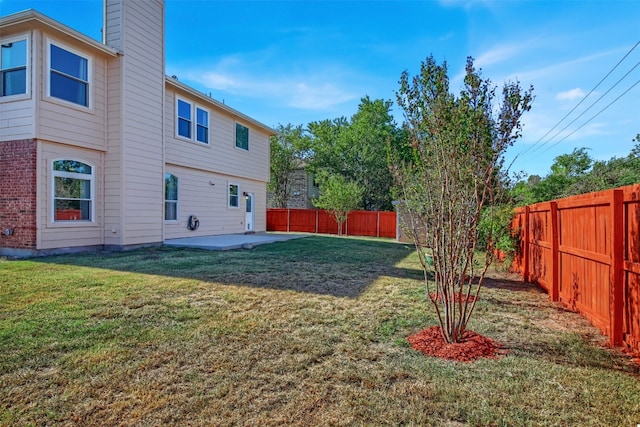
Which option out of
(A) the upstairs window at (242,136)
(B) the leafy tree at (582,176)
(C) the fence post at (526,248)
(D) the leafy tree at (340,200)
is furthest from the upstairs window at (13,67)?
(D) the leafy tree at (340,200)

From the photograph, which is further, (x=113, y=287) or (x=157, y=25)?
(x=157, y=25)

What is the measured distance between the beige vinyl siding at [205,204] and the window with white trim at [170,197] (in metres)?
0.12

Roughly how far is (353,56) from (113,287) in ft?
31.4

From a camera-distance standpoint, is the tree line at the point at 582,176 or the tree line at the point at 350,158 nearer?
the tree line at the point at 582,176

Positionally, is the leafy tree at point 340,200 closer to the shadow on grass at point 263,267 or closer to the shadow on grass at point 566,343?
the shadow on grass at point 263,267

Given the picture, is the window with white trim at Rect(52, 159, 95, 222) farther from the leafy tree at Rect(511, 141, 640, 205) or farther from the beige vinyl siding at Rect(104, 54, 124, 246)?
the leafy tree at Rect(511, 141, 640, 205)

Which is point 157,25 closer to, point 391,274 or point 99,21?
point 99,21

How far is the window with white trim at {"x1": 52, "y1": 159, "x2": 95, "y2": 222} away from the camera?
8320 mm

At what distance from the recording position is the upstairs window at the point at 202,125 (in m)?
12.7

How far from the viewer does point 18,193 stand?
801 cm

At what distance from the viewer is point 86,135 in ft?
28.9

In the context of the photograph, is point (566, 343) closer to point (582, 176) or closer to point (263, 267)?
point (263, 267)

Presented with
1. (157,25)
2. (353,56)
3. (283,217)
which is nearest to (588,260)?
(353,56)

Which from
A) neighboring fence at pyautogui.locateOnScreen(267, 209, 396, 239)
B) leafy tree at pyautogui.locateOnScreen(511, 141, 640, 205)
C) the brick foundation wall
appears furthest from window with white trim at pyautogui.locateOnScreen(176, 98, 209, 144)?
leafy tree at pyautogui.locateOnScreen(511, 141, 640, 205)
